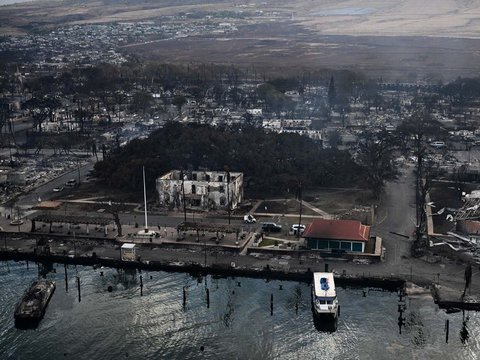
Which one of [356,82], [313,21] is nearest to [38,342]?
[356,82]

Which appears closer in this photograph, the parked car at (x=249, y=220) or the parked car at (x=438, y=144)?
the parked car at (x=249, y=220)

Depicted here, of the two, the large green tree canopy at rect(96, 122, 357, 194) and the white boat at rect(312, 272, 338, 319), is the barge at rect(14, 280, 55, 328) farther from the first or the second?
the large green tree canopy at rect(96, 122, 357, 194)

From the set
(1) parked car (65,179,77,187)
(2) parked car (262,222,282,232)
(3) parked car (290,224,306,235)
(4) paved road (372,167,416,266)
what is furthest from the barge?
(1) parked car (65,179,77,187)

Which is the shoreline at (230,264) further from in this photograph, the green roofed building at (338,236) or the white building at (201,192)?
the white building at (201,192)

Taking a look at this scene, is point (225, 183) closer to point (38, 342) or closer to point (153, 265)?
point (153, 265)

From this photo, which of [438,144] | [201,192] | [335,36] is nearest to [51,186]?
[201,192]

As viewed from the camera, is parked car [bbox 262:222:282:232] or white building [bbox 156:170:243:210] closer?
parked car [bbox 262:222:282:232]

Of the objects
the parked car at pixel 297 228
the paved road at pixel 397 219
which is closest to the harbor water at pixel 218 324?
the paved road at pixel 397 219
